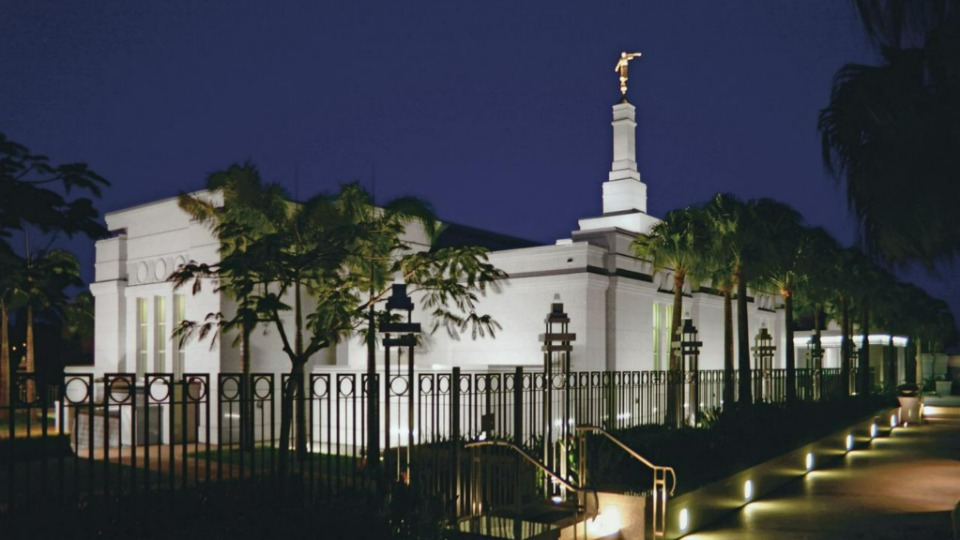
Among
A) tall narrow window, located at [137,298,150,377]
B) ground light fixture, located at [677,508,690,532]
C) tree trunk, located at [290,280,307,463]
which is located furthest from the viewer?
tall narrow window, located at [137,298,150,377]

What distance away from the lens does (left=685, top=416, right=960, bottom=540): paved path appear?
1148cm

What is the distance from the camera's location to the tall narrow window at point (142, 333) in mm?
25219

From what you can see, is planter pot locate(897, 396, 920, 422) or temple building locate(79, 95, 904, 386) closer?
temple building locate(79, 95, 904, 386)

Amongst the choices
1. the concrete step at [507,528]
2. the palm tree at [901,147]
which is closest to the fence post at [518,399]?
the concrete step at [507,528]

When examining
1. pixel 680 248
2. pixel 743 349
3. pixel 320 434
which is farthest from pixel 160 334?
pixel 320 434

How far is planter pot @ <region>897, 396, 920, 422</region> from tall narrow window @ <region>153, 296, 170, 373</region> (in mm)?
24576

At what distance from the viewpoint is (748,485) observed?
1364cm

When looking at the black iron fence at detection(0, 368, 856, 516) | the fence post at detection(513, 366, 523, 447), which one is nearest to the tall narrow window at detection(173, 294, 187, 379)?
the black iron fence at detection(0, 368, 856, 516)

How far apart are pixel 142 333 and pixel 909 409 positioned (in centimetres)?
2574

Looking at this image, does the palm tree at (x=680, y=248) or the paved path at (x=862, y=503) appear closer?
the paved path at (x=862, y=503)

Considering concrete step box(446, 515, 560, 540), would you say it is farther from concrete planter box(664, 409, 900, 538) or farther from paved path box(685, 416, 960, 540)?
paved path box(685, 416, 960, 540)

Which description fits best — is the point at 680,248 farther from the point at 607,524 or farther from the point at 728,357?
the point at 607,524

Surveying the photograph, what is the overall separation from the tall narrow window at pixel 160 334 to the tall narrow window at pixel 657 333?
14481 millimetres

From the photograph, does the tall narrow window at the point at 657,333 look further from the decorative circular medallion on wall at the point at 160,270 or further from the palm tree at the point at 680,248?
the decorative circular medallion on wall at the point at 160,270
